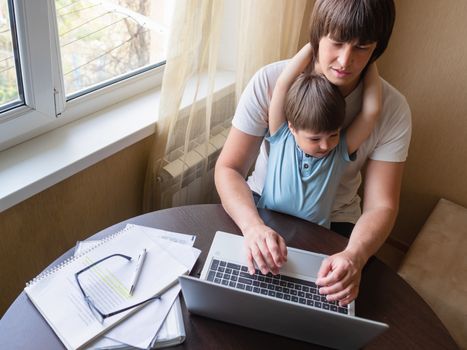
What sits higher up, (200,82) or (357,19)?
(357,19)

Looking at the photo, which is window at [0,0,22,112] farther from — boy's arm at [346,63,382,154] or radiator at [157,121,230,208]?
boy's arm at [346,63,382,154]

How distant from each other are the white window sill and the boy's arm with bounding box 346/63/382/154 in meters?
0.55

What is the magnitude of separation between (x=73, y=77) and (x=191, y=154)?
1.45ft

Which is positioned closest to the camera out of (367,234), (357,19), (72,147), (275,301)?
(275,301)

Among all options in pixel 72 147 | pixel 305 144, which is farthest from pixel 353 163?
pixel 72 147

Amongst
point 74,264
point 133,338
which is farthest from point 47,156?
point 133,338

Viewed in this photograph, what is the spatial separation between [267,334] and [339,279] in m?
0.19

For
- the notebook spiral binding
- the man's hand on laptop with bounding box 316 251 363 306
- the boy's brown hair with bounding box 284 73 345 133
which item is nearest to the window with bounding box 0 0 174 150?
the notebook spiral binding

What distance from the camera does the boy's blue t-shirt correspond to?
3.63ft

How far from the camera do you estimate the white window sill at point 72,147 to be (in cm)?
107

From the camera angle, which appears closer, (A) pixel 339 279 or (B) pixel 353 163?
(A) pixel 339 279

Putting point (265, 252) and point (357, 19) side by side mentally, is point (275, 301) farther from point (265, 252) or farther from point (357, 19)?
point (357, 19)

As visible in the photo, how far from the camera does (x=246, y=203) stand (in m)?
1.11

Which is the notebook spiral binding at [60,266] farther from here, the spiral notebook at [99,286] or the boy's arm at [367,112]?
the boy's arm at [367,112]
